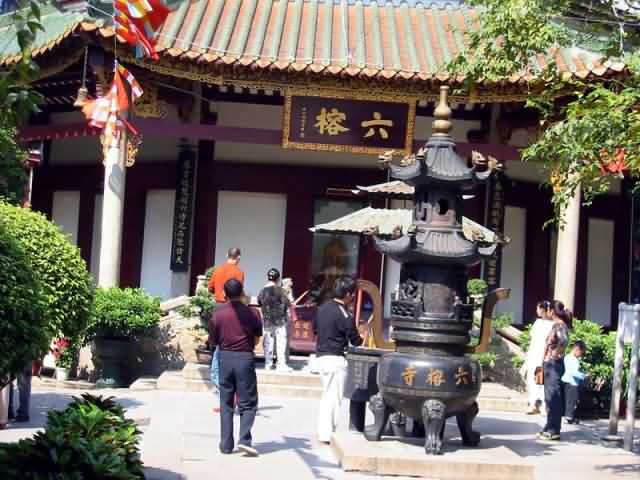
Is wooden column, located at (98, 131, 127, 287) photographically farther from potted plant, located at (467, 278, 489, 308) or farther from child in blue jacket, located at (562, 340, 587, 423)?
child in blue jacket, located at (562, 340, 587, 423)

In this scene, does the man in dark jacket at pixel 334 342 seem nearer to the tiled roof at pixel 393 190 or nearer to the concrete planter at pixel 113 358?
the tiled roof at pixel 393 190

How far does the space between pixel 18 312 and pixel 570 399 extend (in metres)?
8.51

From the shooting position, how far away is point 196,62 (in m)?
14.6

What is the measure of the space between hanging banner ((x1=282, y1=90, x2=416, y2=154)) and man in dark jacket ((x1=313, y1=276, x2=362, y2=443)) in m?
6.37

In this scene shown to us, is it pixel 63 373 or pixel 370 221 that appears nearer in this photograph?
pixel 370 221

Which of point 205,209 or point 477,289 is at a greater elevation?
point 205,209

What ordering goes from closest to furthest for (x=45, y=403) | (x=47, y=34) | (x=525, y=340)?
1. (x=45, y=403)
2. (x=525, y=340)
3. (x=47, y=34)

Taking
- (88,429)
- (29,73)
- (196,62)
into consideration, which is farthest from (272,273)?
(29,73)

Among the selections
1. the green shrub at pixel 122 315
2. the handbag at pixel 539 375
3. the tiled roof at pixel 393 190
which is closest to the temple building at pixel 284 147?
the green shrub at pixel 122 315

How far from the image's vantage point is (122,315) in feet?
45.9

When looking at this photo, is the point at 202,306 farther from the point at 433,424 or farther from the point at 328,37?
the point at 433,424

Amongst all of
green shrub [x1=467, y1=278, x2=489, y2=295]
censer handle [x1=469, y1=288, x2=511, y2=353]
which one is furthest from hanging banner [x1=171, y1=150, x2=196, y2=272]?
censer handle [x1=469, y1=288, x2=511, y2=353]

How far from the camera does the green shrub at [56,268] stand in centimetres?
886

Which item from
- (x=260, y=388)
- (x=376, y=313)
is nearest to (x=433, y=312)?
(x=376, y=313)
